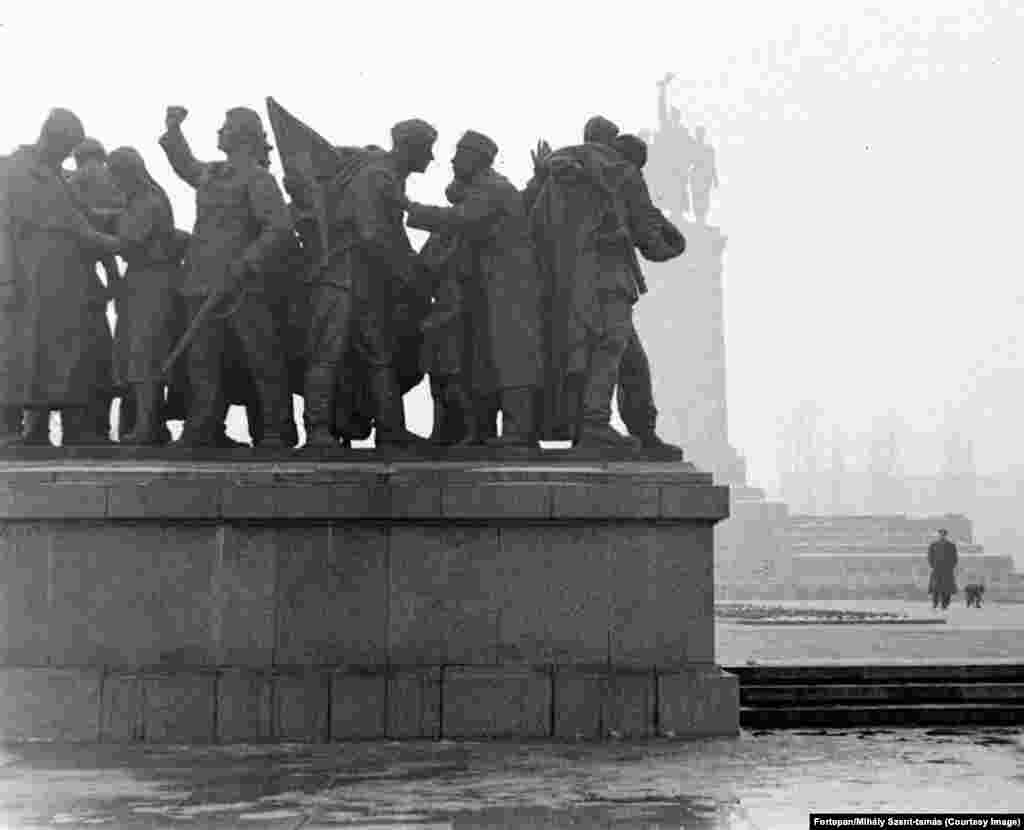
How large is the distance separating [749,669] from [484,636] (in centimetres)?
267

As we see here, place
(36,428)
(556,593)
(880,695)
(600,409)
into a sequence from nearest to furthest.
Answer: (556,593)
(600,409)
(36,428)
(880,695)

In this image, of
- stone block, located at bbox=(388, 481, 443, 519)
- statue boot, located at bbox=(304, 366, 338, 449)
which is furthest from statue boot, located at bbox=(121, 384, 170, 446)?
stone block, located at bbox=(388, 481, 443, 519)

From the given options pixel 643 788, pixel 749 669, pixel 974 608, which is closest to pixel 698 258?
pixel 974 608

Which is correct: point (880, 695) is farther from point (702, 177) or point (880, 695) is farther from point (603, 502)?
point (702, 177)

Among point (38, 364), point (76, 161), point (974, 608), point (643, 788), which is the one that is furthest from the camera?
point (974, 608)

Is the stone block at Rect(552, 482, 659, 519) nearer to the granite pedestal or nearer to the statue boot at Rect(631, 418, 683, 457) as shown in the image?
the granite pedestal

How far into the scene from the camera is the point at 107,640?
419 inches

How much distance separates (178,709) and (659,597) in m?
3.07

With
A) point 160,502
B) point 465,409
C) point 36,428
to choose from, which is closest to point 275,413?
point 160,502

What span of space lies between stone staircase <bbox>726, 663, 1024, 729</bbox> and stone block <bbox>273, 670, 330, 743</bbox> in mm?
2856

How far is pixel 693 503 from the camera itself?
10.8m

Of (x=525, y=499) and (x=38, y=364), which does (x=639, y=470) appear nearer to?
(x=525, y=499)

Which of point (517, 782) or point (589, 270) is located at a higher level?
point (589, 270)

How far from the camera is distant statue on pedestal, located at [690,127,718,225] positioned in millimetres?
67875
